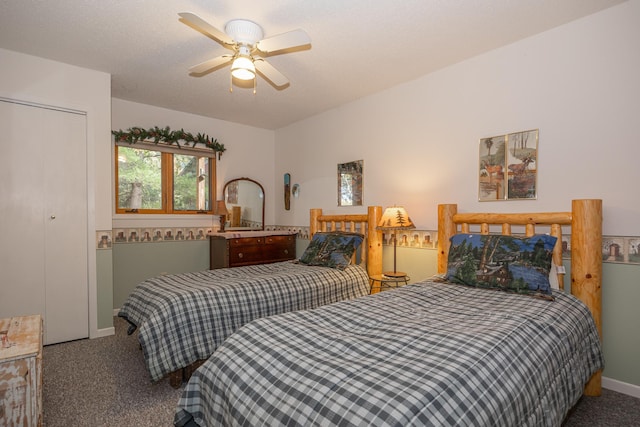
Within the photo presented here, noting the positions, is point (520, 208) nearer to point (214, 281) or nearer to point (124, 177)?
point (214, 281)

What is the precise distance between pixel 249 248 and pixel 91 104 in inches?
87.8

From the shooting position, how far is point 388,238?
11.8 feet

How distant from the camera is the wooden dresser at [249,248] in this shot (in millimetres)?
4113

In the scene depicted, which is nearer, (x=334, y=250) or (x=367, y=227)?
(x=334, y=250)

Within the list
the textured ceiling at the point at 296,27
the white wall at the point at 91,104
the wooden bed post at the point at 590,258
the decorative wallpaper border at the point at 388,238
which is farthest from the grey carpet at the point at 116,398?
the textured ceiling at the point at 296,27

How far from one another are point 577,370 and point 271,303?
1.92 metres

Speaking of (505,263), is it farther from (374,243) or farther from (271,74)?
(271,74)

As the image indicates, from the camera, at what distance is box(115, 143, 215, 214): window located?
3.98m

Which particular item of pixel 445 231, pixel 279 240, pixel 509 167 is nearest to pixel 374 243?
pixel 445 231

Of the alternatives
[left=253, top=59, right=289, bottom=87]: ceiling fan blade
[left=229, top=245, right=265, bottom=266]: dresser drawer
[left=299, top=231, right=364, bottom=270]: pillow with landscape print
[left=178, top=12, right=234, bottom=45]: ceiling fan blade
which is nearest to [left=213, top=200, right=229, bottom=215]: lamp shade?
[left=229, top=245, right=265, bottom=266]: dresser drawer

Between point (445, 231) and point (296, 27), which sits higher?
point (296, 27)

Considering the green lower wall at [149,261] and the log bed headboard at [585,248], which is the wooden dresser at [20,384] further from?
the log bed headboard at [585,248]

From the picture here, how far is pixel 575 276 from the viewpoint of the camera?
220 cm

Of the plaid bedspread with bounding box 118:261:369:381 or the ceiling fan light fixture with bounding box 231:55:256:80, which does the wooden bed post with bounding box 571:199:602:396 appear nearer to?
the plaid bedspread with bounding box 118:261:369:381
